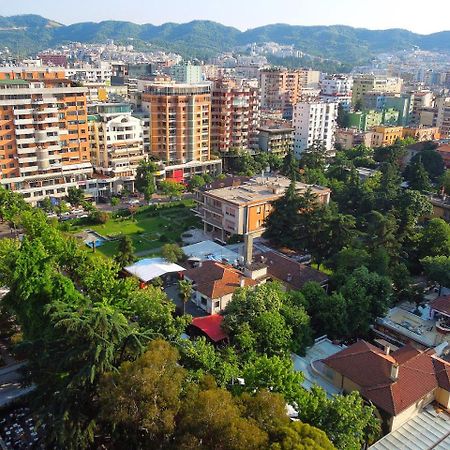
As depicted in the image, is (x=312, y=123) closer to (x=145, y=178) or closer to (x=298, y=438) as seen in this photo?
(x=145, y=178)

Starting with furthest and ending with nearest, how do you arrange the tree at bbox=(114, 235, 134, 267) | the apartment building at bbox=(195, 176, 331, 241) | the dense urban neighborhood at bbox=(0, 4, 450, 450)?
the apartment building at bbox=(195, 176, 331, 241) < the tree at bbox=(114, 235, 134, 267) < the dense urban neighborhood at bbox=(0, 4, 450, 450)

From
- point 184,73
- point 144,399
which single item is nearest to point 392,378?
point 144,399

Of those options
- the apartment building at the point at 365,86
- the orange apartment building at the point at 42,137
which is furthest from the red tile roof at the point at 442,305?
the apartment building at the point at 365,86

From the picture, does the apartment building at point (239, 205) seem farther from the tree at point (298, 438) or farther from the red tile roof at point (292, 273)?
the tree at point (298, 438)

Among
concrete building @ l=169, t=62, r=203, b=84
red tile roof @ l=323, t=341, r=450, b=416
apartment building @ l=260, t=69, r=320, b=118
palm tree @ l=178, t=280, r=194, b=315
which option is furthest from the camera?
concrete building @ l=169, t=62, r=203, b=84

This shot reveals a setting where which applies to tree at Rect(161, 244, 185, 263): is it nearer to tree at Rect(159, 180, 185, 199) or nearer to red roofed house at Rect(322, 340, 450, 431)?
red roofed house at Rect(322, 340, 450, 431)

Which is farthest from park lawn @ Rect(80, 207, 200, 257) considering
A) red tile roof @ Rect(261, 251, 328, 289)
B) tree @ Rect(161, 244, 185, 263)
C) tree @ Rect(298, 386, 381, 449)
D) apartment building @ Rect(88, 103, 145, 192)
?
tree @ Rect(298, 386, 381, 449)
